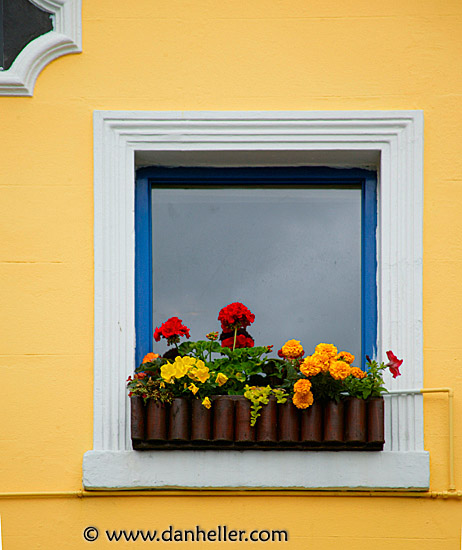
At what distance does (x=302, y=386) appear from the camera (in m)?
3.69

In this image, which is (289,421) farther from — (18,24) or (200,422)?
(18,24)

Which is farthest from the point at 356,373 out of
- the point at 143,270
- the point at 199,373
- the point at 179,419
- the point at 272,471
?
the point at 143,270

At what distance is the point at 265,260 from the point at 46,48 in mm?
1482

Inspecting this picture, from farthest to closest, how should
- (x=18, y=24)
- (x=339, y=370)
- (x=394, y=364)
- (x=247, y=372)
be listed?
(x=18, y=24) < (x=247, y=372) < (x=394, y=364) < (x=339, y=370)

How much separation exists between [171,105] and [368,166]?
1.04 m

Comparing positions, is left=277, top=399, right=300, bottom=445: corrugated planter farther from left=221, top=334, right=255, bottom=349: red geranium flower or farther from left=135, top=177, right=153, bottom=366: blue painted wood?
left=135, top=177, right=153, bottom=366: blue painted wood

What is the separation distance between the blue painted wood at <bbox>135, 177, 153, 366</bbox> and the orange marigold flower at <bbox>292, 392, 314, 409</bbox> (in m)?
0.85

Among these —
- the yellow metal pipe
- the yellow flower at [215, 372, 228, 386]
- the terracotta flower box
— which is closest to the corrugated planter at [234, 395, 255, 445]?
the terracotta flower box

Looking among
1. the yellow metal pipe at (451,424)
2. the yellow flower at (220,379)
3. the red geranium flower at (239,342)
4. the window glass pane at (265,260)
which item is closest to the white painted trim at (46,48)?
the window glass pane at (265,260)

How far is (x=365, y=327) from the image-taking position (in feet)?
13.8

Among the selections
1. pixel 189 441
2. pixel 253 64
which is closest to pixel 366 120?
pixel 253 64

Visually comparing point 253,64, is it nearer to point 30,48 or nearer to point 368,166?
point 368,166

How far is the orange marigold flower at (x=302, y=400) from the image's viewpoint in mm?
3715

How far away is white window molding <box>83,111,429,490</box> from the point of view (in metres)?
3.84
